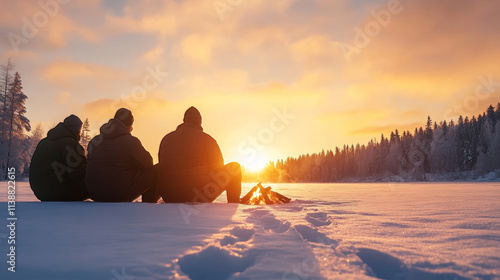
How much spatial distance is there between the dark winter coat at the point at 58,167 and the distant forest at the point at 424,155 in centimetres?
8509

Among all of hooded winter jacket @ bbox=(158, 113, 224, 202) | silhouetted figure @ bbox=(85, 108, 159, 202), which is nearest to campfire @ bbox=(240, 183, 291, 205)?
hooded winter jacket @ bbox=(158, 113, 224, 202)

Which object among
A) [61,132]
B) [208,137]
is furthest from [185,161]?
[61,132]

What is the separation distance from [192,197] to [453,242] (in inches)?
170

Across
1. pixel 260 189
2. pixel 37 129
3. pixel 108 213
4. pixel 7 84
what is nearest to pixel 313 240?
pixel 108 213

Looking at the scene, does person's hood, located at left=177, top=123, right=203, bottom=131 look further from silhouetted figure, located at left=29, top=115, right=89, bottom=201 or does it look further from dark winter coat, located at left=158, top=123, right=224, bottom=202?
silhouetted figure, located at left=29, top=115, right=89, bottom=201

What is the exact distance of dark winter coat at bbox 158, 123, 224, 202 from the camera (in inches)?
209

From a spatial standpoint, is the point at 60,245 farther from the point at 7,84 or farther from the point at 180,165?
the point at 7,84

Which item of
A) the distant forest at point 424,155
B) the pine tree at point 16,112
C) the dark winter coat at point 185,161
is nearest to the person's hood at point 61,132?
the dark winter coat at point 185,161

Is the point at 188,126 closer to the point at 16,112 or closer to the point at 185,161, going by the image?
the point at 185,161

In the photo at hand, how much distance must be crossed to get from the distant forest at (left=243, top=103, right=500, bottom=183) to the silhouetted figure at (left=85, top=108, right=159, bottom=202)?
8432cm

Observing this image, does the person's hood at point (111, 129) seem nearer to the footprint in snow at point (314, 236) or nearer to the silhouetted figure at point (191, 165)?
the silhouetted figure at point (191, 165)

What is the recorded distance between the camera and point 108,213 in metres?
3.55

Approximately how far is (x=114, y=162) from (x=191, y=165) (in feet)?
4.62

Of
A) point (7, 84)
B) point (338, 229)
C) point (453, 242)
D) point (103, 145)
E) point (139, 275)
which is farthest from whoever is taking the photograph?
point (7, 84)
